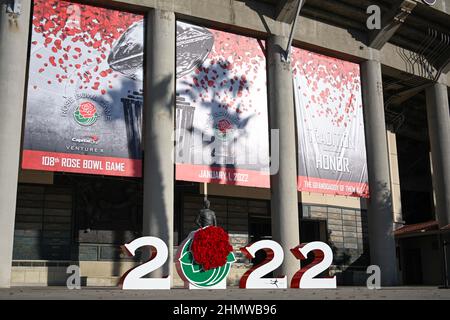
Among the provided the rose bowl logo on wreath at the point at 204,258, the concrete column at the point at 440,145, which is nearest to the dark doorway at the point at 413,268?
the concrete column at the point at 440,145

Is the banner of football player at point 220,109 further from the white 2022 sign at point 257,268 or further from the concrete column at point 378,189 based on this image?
the concrete column at point 378,189

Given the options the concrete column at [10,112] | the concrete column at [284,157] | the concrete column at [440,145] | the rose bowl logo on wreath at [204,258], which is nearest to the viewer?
the rose bowl logo on wreath at [204,258]

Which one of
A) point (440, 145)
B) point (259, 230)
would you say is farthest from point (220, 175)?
point (440, 145)

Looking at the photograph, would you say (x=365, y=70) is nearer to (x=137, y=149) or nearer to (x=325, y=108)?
(x=325, y=108)

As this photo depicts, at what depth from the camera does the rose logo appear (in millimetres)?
19750

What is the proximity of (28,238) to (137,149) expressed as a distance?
6275 mm

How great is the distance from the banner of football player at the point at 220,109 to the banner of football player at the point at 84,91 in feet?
5.83

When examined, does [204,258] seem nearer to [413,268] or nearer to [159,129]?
[159,129]

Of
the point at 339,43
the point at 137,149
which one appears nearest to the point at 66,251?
the point at 137,149

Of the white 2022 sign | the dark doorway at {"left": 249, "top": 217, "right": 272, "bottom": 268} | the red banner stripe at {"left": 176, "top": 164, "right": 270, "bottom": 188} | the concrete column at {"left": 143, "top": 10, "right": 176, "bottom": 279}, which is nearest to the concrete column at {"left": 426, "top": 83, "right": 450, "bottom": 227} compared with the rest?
the dark doorway at {"left": 249, "top": 217, "right": 272, "bottom": 268}

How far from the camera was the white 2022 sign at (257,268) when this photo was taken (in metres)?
15.4

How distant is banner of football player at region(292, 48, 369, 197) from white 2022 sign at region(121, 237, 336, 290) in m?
5.94

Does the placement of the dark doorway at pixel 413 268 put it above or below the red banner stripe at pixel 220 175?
below
